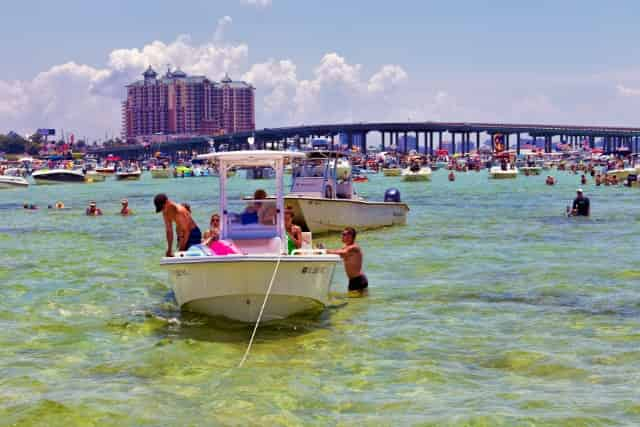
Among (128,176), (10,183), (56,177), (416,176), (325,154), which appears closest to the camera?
(325,154)

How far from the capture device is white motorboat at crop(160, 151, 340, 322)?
14.0 metres

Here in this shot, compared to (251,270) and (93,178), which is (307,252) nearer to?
(251,270)

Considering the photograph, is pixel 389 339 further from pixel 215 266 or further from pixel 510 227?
pixel 510 227

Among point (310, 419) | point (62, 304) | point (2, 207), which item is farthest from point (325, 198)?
point (2, 207)

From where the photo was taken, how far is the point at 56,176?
114 meters

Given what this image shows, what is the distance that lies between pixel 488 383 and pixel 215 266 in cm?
459

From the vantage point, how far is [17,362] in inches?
510

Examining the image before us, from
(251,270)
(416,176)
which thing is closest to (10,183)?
(416,176)

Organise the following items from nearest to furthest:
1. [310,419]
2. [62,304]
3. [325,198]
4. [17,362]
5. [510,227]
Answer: [310,419], [17,362], [62,304], [325,198], [510,227]

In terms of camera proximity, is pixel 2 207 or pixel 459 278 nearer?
pixel 459 278

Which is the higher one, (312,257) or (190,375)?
(312,257)

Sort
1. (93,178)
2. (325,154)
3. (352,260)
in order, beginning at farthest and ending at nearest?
(93,178), (325,154), (352,260)

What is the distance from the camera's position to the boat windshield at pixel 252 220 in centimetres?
1547

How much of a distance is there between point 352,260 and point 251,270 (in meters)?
4.71
